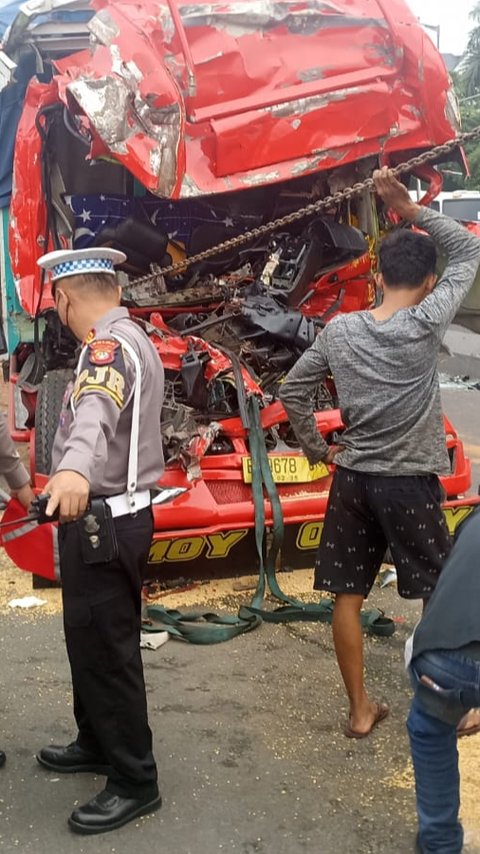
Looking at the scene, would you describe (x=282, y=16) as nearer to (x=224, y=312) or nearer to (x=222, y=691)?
(x=224, y=312)

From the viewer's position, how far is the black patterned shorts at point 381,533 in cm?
334

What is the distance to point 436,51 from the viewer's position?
549 cm

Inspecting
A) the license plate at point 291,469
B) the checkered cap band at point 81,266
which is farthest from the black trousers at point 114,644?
the license plate at point 291,469

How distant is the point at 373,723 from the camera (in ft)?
11.6

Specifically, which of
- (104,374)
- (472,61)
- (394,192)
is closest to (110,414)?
(104,374)

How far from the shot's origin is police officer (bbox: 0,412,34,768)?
3273 mm

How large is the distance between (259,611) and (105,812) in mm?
1708

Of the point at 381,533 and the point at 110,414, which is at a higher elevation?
the point at 110,414

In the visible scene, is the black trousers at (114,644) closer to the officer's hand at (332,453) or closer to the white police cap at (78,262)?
the white police cap at (78,262)

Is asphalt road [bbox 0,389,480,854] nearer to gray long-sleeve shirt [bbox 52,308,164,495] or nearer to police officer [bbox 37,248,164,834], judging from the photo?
police officer [bbox 37,248,164,834]

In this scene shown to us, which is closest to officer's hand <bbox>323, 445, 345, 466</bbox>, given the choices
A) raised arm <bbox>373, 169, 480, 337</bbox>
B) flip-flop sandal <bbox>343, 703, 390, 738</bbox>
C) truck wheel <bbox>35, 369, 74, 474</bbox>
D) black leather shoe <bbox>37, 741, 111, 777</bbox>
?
raised arm <bbox>373, 169, 480, 337</bbox>

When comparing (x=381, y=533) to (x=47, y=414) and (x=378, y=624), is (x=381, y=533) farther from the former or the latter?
(x=47, y=414)

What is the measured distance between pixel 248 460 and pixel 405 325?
180cm

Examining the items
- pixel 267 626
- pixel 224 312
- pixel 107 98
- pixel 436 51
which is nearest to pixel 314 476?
pixel 267 626
